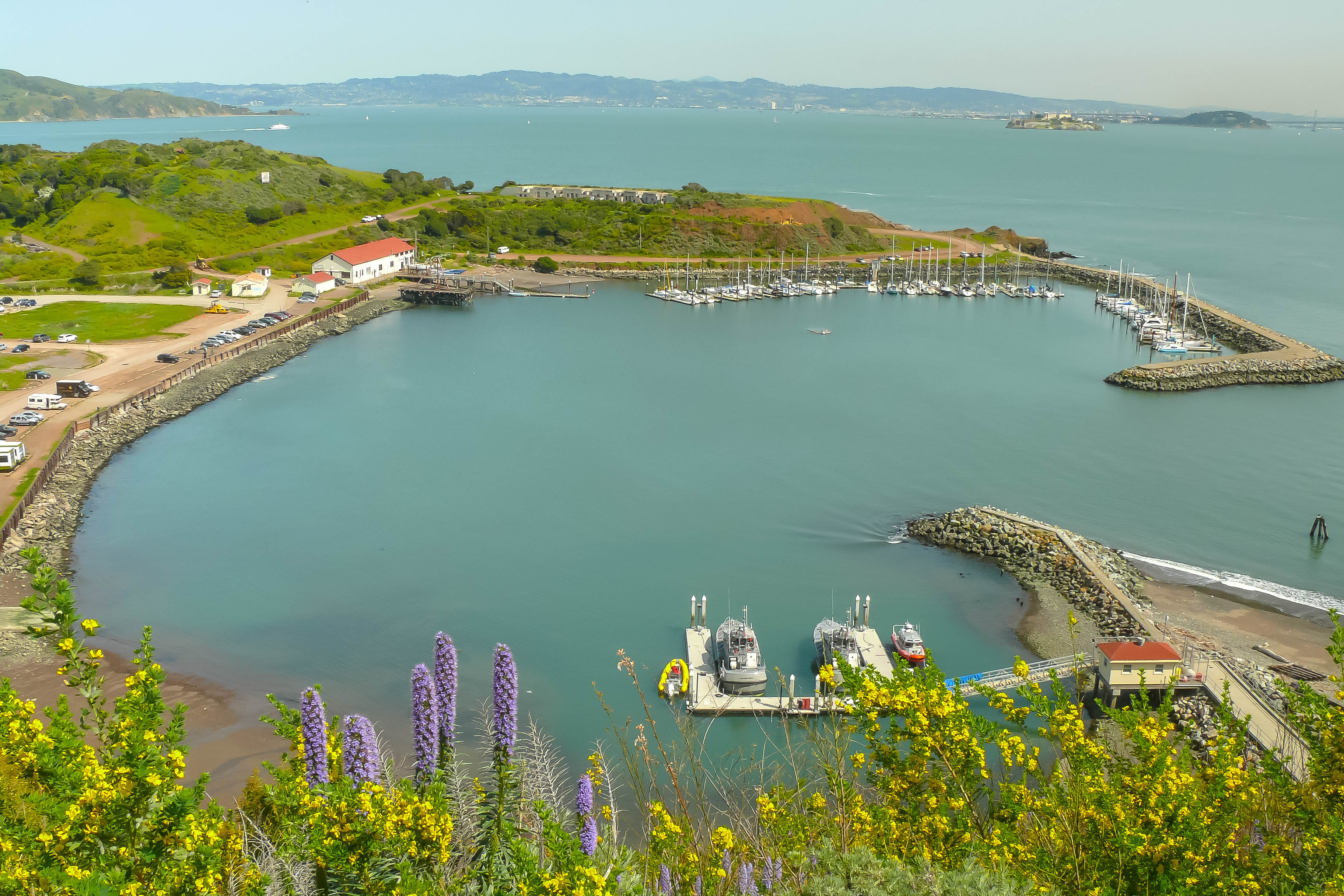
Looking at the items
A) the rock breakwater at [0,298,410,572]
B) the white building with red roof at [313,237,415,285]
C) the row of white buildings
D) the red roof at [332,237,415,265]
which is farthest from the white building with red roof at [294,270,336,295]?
the row of white buildings

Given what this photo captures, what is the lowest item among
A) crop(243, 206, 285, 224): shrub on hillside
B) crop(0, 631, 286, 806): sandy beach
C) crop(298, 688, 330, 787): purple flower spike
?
crop(0, 631, 286, 806): sandy beach

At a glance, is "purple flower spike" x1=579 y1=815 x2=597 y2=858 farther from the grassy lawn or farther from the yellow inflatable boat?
the grassy lawn

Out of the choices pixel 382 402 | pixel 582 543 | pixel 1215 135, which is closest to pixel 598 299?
pixel 382 402

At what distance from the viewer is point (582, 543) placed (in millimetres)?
17844

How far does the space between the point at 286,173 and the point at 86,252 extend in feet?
45.1

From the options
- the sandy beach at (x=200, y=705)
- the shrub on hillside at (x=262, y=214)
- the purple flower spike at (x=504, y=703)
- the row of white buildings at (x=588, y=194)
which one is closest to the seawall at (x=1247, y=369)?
the sandy beach at (x=200, y=705)

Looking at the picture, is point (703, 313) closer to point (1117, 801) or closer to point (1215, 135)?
point (1117, 801)

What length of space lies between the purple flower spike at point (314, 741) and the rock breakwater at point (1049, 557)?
1176 centimetres

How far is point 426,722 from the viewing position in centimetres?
568

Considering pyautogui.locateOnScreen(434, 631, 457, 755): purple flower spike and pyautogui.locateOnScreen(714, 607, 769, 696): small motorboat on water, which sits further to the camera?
pyautogui.locateOnScreen(714, 607, 769, 696): small motorboat on water

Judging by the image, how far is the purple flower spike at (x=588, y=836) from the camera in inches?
204

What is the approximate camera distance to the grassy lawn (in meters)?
29.3

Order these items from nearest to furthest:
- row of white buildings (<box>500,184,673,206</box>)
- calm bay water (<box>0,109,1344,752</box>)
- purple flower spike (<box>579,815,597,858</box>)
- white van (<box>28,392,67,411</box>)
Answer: purple flower spike (<box>579,815,597,858</box>), calm bay water (<box>0,109,1344,752</box>), white van (<box>28,392,67,411</box>), row of white buildings (<box>500,184,673,206</box>)

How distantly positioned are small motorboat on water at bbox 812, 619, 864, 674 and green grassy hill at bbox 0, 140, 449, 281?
34380 mm
